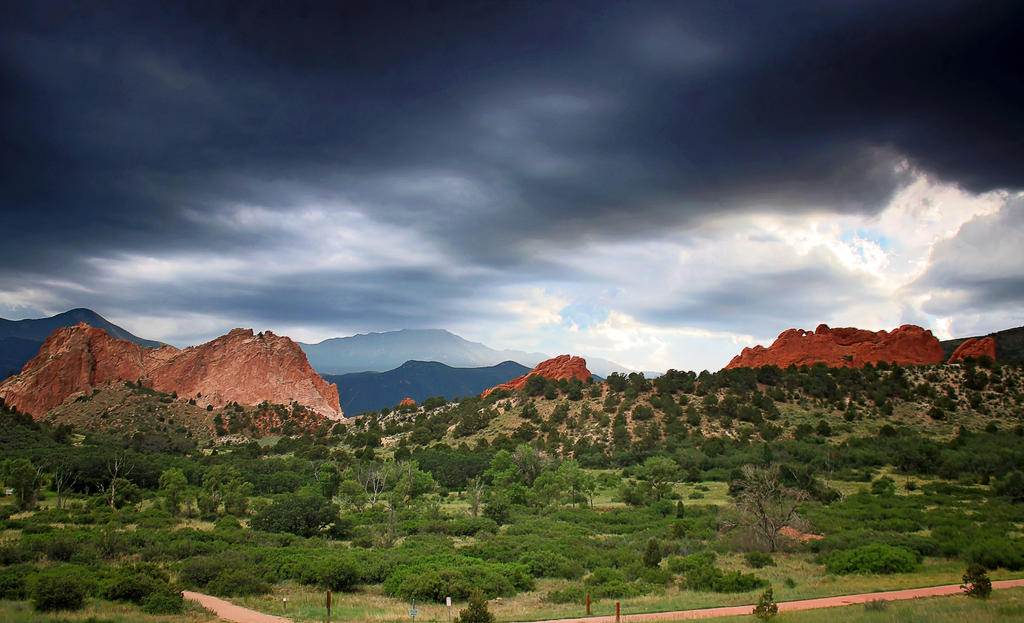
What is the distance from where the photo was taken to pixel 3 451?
67062mm

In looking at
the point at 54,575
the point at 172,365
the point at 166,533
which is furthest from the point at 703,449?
the point at 172,365

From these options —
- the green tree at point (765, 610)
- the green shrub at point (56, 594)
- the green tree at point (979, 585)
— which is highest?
the green tree at point (979, 585)

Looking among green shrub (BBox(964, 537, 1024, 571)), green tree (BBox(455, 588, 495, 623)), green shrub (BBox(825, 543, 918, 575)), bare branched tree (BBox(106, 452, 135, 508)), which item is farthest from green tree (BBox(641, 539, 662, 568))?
bare branched tree (BBox(106, 452, 135, 508))

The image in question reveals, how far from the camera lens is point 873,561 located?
27.4 meters

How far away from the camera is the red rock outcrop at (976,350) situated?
111 metres

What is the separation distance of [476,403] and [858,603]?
98872 mm

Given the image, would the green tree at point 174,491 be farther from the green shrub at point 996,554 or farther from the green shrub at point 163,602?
the green shrub at point 996,554

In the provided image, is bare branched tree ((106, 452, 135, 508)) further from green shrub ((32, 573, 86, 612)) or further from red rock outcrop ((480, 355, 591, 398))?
red rock outcrop ((480, 355, 591, 398))

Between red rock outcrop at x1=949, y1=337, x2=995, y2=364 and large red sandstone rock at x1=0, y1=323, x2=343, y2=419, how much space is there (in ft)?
453

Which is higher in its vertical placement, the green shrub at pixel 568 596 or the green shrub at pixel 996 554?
the green shrub at pixel 996 554

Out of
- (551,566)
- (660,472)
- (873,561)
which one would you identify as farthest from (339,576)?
(660,472)

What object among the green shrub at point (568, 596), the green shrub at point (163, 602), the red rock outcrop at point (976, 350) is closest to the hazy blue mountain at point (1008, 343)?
the red rock outcrop at point (976, 350)

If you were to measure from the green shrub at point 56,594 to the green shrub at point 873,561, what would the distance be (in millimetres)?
30796

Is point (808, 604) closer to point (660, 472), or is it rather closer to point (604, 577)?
point (604, 577)
